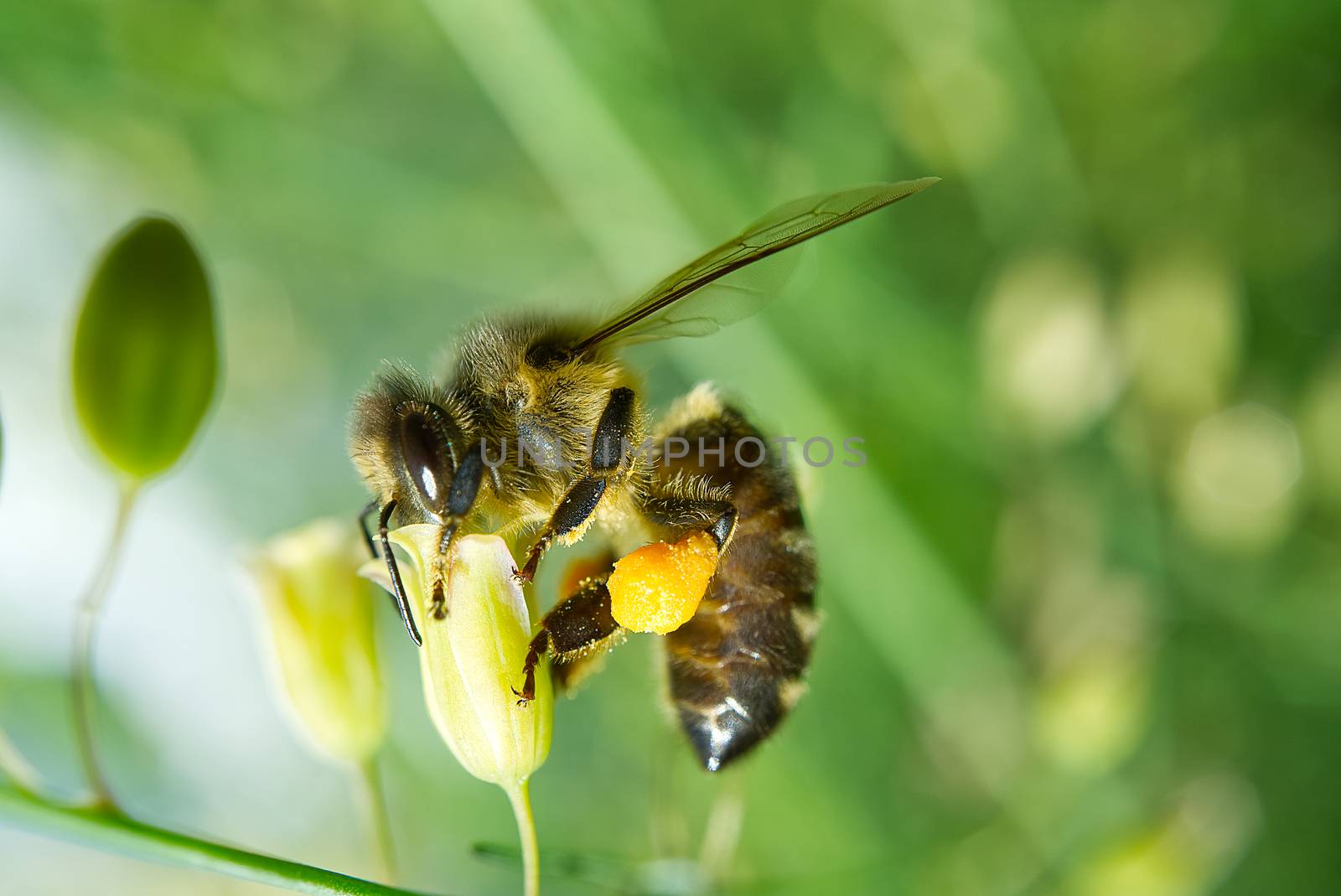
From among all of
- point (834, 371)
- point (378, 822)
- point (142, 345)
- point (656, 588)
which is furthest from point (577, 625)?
point (834, 371)

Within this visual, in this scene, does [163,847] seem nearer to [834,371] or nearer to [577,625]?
[577,625]

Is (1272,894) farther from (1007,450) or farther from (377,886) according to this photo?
(377,886)

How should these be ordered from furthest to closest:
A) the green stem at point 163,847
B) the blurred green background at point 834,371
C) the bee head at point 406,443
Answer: the blurred green background at point 834,371 < the bee head at point 406,443 < the green stem at point 163,847

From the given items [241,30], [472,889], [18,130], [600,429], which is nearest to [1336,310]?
[600,429]

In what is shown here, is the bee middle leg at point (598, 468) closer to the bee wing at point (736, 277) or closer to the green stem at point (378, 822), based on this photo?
the bee wing at point (736, 277)

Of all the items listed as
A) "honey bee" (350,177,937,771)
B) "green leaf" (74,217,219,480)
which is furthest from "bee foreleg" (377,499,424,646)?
"green leaf" (74,217,219,480)

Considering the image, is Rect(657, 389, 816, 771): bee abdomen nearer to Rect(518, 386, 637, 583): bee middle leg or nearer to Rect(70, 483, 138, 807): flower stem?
Rect(518, 386, 637, 583): bee middle leg

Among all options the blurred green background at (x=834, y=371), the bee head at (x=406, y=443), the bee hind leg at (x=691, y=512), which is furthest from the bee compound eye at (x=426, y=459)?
the blurred green background at (x=834, y=371)
